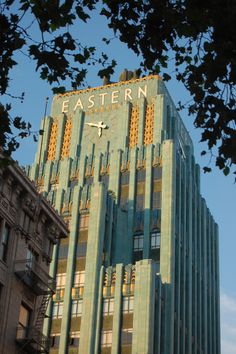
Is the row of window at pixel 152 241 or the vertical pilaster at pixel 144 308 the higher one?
the row of window at pixel 152 241

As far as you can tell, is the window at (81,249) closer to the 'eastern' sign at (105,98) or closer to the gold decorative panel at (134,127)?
the gold decorative panel at (134,127)

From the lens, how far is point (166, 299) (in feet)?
263

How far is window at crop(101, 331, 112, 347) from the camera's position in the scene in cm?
7619

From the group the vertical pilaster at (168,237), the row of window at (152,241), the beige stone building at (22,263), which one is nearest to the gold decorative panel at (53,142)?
the vertical pilaster at (168,237)

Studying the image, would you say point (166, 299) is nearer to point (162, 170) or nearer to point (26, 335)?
point (162, 170)

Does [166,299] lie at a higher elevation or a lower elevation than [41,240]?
higher

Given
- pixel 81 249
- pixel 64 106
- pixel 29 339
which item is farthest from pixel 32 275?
pixel 64 106

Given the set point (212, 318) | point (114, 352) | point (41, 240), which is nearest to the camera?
point (41, 240)

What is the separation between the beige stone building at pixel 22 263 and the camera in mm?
40188

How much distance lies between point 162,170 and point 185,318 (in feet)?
60.0

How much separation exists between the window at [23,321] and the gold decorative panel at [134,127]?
184 ft

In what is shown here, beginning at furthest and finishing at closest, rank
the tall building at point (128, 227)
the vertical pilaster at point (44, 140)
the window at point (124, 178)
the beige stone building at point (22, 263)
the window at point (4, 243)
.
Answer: the vertical pilaster at point (44, 140) → the window at point (124, 178) → the tall building at point (128, 227) → the window at point (4, 243) → the beige stone building at point (22, 263)

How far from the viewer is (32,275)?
42.6 meters

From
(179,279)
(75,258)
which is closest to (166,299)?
(179,279)
